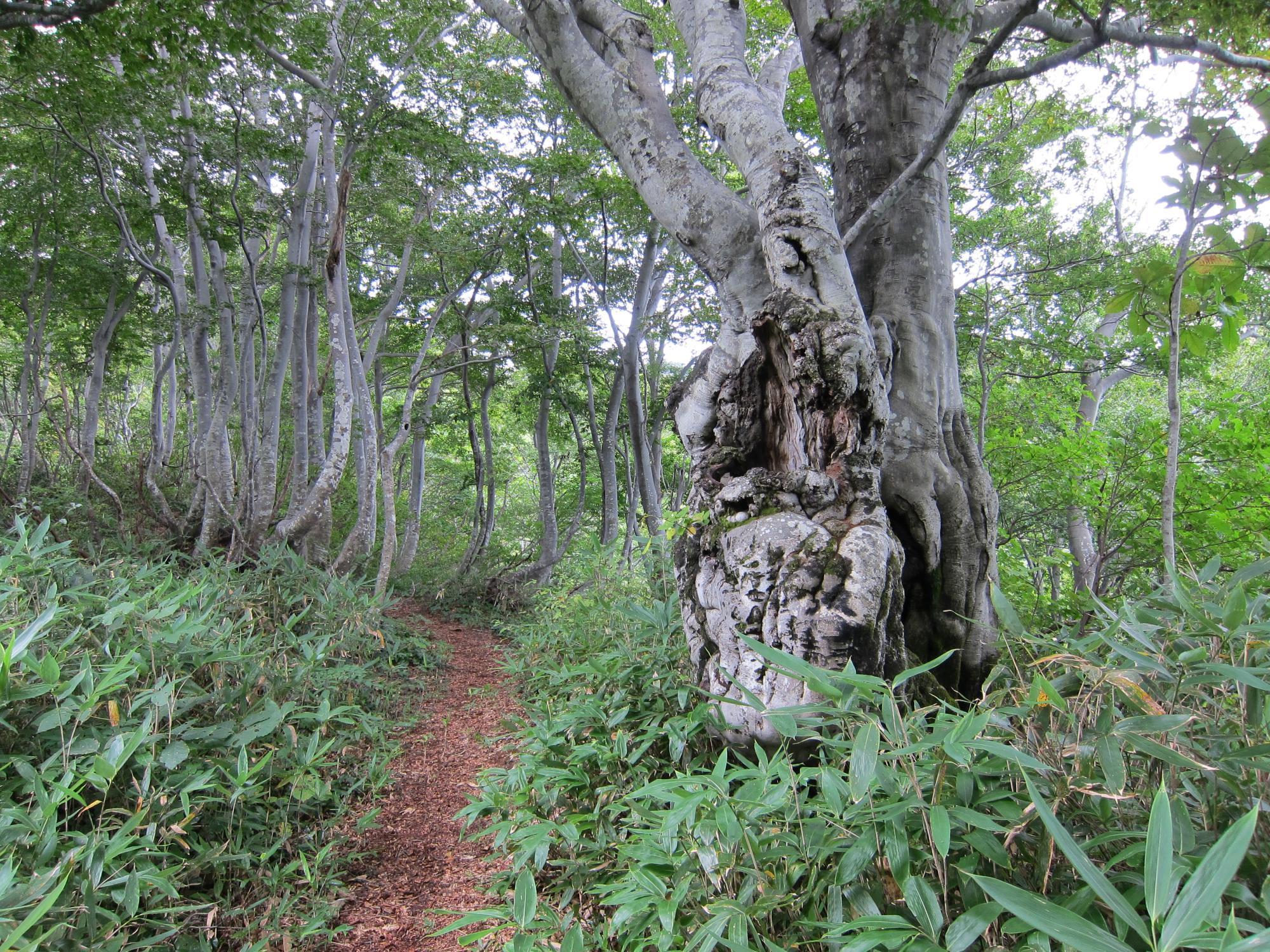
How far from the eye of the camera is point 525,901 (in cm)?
160

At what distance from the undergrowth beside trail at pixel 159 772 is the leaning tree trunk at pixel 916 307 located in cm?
292

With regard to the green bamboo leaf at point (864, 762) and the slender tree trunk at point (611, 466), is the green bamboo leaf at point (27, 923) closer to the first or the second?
the green bamboo leaf at point (864, 762)

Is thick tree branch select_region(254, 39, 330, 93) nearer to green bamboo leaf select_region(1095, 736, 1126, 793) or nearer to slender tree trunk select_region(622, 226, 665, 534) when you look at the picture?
slender tree trunk select_region(622, 226, 665, 534)

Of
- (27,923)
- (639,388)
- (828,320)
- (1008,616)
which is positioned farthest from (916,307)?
(639,388)

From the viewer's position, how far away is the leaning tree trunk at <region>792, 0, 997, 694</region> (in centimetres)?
291

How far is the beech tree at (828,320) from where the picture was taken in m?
2.49


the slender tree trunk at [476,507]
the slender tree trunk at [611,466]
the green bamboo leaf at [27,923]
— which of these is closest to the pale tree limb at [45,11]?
the green bamboo leaf at [27,923]

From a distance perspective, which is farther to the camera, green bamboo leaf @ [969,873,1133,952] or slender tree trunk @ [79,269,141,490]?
slender tree trunk @ [79,269,141,490]

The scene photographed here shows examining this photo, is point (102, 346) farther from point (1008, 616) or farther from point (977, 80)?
point (1008, 616)

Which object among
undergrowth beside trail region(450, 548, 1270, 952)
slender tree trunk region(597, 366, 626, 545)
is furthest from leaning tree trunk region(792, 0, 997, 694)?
slender tree trunk region(597, 366, 626, 545)

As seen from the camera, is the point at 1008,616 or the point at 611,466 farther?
the point at 611,466

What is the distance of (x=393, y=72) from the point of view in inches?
266

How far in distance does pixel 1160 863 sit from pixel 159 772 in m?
3.35

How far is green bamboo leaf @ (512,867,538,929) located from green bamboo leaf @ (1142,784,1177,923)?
4.24 feet
